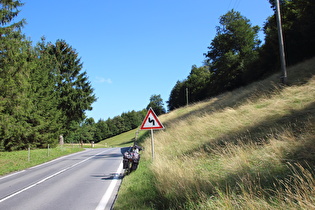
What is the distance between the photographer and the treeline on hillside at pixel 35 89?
1683 centimetres

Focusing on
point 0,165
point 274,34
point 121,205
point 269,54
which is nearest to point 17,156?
point 0,165

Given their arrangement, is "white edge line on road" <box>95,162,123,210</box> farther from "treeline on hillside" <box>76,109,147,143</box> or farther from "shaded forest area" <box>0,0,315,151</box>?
"treeline on hillside" <box>76,109,147,143</box>

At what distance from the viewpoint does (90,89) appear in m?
37.5

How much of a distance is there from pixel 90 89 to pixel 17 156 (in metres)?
20.2

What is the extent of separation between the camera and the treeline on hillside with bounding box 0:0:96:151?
16.8 m

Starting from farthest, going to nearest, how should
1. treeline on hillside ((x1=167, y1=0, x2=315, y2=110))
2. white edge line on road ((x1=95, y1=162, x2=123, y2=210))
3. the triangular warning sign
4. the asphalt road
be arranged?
treeline on hillside ((x1=167, y1=0, x2=315, y2=110)), the triangular warning sign, the asphalt road, white edge line on road ((x1=95, y1=162, x2=123, y2=210))

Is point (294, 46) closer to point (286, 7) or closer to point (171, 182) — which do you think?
point (286, 7)

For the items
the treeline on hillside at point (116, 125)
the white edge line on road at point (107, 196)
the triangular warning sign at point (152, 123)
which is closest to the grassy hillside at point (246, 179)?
the white edge line on road at point (107, 196)

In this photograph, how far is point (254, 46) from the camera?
42.5m

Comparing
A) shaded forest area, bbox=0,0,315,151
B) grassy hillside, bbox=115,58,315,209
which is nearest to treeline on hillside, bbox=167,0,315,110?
shaded forest area, bbox=0,0,315,151

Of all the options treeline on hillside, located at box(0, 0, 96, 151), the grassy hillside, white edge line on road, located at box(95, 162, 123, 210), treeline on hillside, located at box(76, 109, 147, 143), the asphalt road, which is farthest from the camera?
treeline on hillside, located at box(76, 109, 147, 143)

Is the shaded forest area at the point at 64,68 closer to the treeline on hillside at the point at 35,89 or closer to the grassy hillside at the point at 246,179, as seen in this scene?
the treeline on hillside at the point at 35,89

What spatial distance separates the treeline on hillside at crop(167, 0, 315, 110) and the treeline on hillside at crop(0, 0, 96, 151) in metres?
23.5

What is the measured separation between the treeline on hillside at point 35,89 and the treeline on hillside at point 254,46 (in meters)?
23.5
